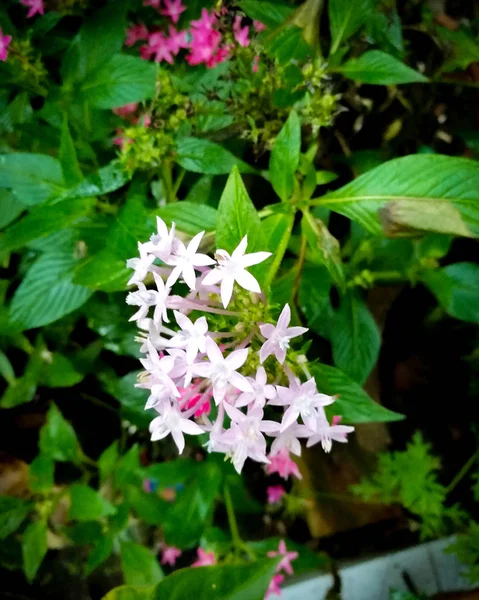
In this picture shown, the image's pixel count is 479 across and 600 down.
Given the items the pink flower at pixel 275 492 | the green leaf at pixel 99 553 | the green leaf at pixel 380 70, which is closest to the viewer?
the green leaf at pixel 380 70

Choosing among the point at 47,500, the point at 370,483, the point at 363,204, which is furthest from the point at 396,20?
the point at 47,500

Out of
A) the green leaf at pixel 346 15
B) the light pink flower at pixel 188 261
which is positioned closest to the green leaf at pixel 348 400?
the light pink flower at pixel 188 261

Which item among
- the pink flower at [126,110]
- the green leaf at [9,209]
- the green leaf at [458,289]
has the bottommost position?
the green leaf at [458,289]

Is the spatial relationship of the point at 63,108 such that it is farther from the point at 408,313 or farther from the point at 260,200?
the point at 408,313

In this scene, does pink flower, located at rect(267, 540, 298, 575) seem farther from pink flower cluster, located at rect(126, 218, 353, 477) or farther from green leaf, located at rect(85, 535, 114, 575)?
pink flower cluster, located at rect(126, 218, 353, 477)

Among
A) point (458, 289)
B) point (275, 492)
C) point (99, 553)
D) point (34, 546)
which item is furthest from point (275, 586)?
point (458, 289)

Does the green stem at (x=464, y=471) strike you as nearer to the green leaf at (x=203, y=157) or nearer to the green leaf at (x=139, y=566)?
the green leaf at (x=139, y=566)
